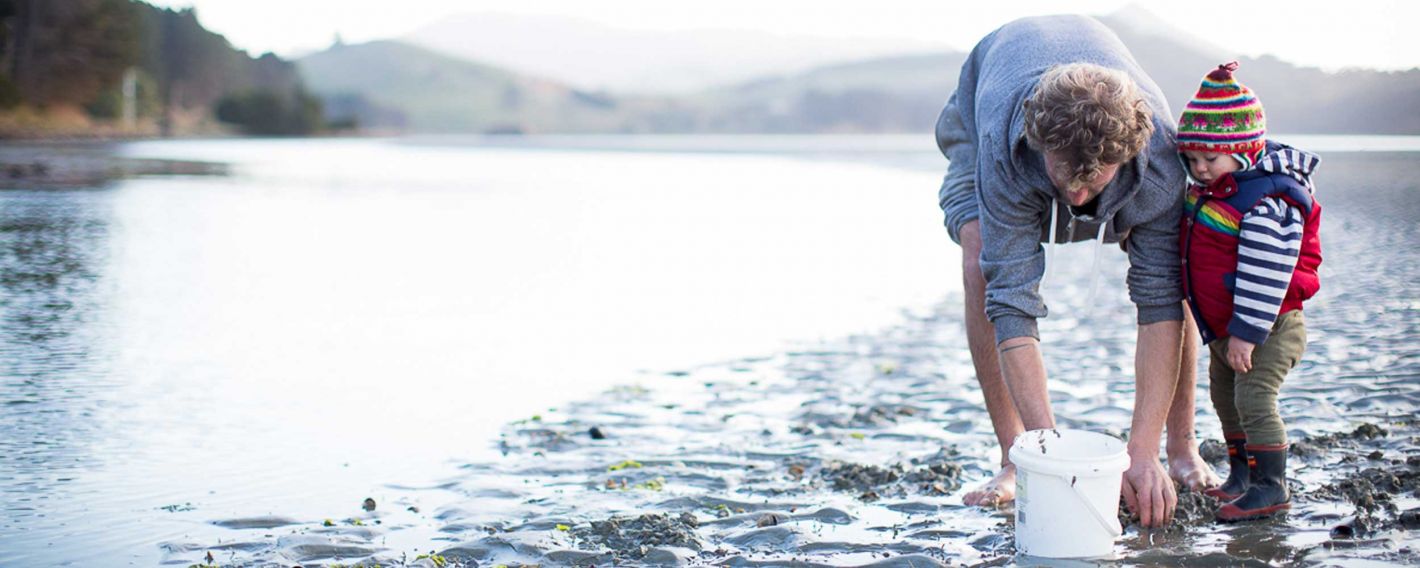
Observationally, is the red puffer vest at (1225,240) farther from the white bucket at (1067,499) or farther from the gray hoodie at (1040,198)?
the white bucket at (1067,499)

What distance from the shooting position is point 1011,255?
3.69 m

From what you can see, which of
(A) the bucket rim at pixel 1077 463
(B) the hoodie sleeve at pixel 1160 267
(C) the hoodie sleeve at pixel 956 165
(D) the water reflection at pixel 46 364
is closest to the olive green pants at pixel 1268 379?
(B) the hoodie sleeve at pixel 1160 267

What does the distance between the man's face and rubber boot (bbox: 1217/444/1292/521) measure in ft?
3.02

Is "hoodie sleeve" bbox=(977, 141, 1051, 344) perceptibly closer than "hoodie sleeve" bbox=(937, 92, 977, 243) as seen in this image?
Yes

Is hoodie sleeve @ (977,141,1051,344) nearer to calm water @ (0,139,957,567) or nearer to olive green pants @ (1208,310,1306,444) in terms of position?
olive green pants @ (1208,310,1306,444)

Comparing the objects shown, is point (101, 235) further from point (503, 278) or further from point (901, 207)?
point (901, 207)

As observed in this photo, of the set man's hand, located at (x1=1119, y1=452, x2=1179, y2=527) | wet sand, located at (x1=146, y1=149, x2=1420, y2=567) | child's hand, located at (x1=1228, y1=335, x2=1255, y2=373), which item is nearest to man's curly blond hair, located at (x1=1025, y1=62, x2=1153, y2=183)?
child's hand, located at (x1=1228, y1=335, x2=1255, y2=373)

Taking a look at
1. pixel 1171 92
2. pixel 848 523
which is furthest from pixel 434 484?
pixel 1171 92

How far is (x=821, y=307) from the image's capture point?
911 cm

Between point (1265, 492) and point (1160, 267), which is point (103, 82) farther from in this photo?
point (1265, 492)

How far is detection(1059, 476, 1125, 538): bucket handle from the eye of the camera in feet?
10.7

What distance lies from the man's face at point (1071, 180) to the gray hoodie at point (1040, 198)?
7 centimetres

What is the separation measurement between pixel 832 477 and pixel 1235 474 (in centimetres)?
130

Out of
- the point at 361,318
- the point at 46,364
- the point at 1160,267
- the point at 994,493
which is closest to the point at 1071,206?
the point at 1160,267
